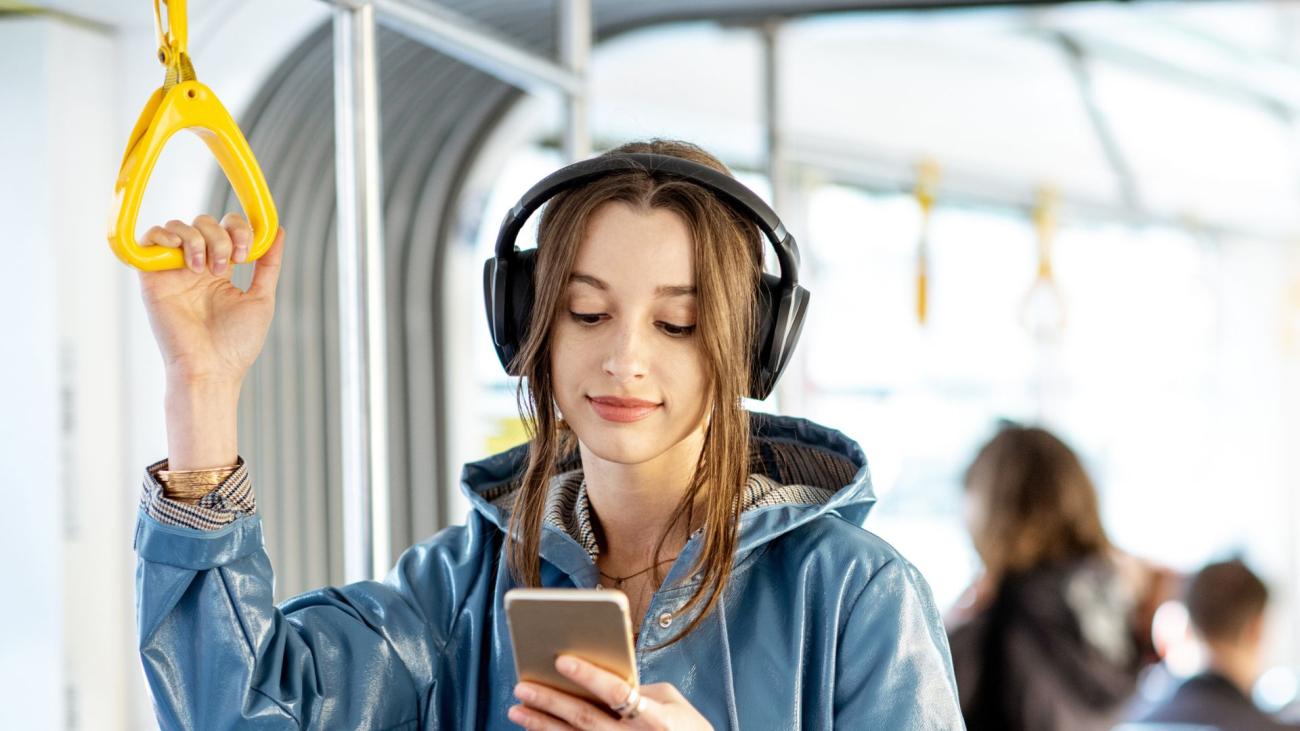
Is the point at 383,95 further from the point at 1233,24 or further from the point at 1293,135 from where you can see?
the point at 1293,135

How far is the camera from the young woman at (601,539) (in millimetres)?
1583

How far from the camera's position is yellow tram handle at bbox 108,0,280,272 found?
59.0 inches

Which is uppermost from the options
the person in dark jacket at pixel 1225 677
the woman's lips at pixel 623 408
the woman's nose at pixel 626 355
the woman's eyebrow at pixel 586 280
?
the woman's eyebrow at pixel 586 280

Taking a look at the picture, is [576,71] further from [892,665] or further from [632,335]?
[892,665]

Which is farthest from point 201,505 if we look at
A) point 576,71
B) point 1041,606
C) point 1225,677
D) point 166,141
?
→ point 1225,677

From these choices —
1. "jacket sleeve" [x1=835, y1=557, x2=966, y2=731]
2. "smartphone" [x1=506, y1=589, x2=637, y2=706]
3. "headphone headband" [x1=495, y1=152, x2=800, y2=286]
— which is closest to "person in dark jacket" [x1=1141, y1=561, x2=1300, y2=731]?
"jacket sleeve" [x1=835, y1=557, x2=966, y2=731]

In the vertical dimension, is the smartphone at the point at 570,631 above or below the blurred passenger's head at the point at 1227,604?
above

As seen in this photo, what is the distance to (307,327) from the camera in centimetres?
310

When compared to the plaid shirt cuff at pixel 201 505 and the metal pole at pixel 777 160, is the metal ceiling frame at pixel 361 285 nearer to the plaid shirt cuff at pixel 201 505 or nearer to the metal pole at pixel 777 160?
the plaid shirt cuff at pixel 201 505

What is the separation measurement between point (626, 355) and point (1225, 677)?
3398 mm

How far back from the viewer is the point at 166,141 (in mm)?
1593

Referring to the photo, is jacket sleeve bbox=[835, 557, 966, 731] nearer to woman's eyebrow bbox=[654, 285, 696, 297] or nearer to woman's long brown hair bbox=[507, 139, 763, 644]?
woman's long brown hair bbox=[507, 139, 763, 644]

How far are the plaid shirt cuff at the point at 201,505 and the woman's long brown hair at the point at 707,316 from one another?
0.38 m

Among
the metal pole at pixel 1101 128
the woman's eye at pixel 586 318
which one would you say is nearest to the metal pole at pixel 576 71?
the woman's eye at pixel 586 318
